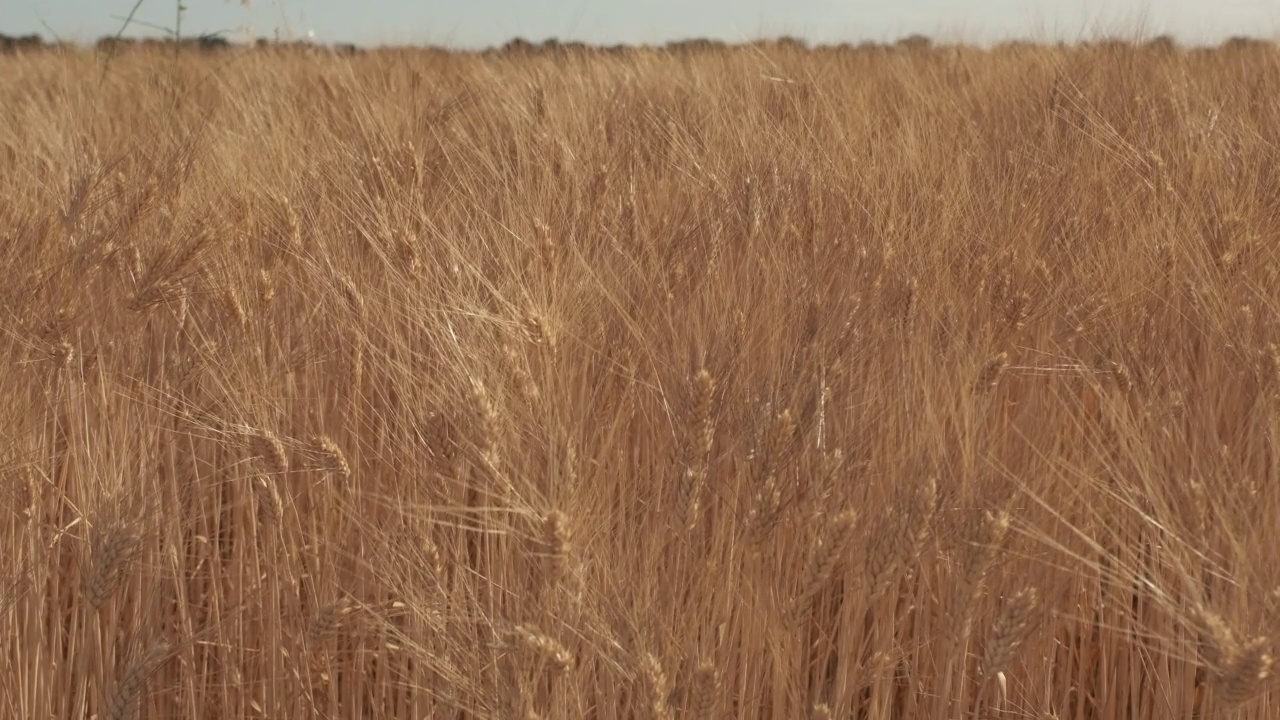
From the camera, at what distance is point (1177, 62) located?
188 inches

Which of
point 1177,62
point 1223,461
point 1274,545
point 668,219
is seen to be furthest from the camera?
point 1177,62

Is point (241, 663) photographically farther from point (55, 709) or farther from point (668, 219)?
point (668, 219)

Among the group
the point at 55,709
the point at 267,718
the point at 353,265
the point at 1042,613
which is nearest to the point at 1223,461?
the point at 1042,613

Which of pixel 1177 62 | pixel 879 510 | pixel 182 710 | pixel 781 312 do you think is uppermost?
pixel 1177 62

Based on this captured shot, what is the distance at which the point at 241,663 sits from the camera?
4.20 ft

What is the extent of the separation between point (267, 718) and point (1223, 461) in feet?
3.14

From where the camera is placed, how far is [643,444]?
4.80ft

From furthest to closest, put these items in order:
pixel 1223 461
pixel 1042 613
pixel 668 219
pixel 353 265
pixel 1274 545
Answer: pixel 668 219 → pixel 353 265 → pixel 1042 613 → pixel 1223 461 → pixel 1274 545

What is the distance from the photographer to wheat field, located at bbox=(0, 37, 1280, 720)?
3.14 ft

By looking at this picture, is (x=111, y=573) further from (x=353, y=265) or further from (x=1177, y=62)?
(x=1177, y=62)

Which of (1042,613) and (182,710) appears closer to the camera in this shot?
(1042,613)

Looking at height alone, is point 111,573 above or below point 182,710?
above

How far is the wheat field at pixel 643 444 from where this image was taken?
0.96 meters

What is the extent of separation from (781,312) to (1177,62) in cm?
416
